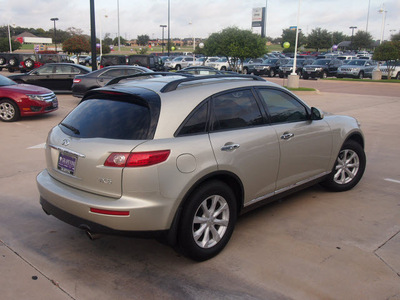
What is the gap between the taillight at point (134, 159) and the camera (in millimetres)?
3178

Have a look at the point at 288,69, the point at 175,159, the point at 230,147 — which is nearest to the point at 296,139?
the point at 230,147

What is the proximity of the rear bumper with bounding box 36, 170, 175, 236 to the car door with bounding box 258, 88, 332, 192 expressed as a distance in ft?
5.48

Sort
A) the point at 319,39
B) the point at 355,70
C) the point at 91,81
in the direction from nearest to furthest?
the point at 91,81 → the point at 355,70 → the point at 319,39

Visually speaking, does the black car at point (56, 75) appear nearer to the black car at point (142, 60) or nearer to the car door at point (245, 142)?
the black car at point (142, 60)

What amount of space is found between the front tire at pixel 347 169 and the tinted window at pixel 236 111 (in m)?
1.79

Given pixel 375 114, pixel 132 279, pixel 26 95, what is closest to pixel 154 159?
pixel 132 279

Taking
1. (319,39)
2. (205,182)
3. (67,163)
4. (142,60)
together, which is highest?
(319,39)

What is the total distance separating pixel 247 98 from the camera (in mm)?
4230

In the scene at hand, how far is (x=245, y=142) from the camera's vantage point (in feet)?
12.8

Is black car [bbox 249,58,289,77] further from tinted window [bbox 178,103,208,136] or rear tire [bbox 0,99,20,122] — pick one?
tinted window [bbox 178,103,208,136]

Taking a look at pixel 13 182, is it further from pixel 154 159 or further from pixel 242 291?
pixel 242 291

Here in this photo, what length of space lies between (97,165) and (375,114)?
12.2 metres

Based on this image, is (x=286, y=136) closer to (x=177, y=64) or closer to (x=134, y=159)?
(x=134, y=159)

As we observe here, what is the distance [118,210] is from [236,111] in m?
1.62
